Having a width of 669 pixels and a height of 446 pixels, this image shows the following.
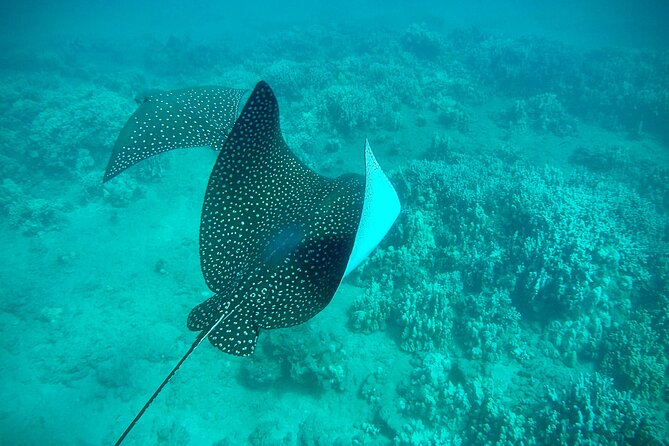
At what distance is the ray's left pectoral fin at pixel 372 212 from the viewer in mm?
2871

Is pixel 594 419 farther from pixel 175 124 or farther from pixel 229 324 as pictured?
pixel 175 124

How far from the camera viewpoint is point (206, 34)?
36.3 metres

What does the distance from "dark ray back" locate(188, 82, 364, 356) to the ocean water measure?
118 inches

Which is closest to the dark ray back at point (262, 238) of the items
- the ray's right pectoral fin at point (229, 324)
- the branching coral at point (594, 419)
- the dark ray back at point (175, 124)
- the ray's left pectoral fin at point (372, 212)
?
the ray's right pectoral fin at point (229, 324)

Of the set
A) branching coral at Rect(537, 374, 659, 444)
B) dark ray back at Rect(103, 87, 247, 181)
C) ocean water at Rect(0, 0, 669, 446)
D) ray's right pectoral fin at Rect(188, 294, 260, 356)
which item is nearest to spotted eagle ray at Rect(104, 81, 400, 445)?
ray's right pectoral fin at Rect(188, 294, 260, 356)

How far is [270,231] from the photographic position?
373 cm

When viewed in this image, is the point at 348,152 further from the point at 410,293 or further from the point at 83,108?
the point at 83,108

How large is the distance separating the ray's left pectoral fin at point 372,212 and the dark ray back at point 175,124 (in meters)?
3.11

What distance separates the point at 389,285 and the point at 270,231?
424cm

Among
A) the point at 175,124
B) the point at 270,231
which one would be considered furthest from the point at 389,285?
the point at 175,124

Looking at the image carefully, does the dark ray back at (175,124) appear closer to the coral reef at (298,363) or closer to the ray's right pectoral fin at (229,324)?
the ray's right pectoral fin at (229,324)

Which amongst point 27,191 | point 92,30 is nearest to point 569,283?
point 27,191

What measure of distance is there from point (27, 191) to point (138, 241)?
549 centimetres

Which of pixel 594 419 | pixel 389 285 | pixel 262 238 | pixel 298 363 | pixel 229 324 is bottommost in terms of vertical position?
pixel 298 363
